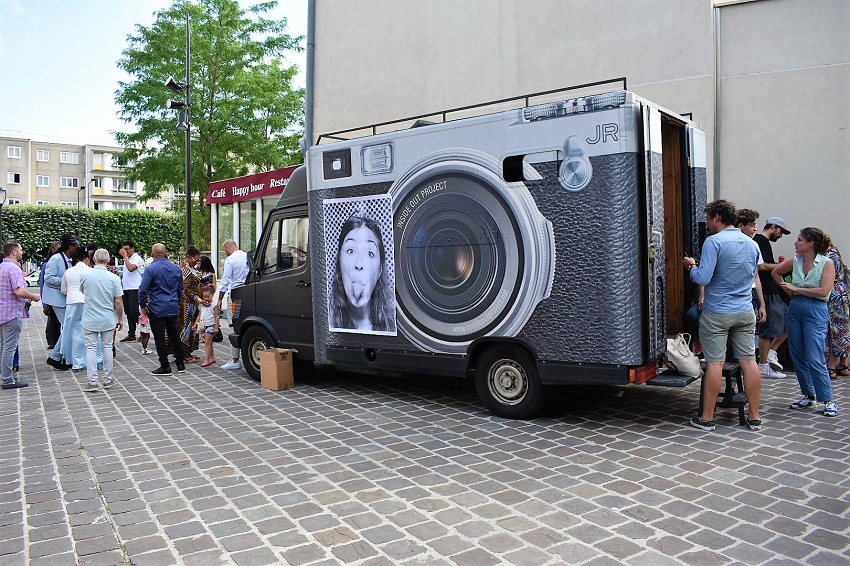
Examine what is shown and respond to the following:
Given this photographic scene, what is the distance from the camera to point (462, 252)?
6.30 metres

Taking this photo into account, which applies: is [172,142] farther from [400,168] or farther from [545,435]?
[545,435]

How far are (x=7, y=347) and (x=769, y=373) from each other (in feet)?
31.7

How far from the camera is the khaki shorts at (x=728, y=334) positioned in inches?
221

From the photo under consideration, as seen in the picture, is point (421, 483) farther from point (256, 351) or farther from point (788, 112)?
point (788, 112)

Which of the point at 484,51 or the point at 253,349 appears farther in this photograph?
the point at 484,51

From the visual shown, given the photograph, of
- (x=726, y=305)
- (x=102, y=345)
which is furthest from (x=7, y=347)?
(x=726, y=305)

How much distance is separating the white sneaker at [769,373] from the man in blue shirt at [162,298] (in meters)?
7.85

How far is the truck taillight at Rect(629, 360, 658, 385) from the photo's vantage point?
17.9ft

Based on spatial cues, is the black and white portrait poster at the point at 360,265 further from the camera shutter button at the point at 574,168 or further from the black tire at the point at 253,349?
the camera shutter button at the point at 574,168

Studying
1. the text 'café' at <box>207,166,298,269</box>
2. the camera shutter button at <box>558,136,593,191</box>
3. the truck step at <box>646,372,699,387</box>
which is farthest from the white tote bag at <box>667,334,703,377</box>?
the text 'café' at <box>207,166,298,269</box>

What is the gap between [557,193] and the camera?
5652 millimetres

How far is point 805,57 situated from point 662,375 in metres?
5.70

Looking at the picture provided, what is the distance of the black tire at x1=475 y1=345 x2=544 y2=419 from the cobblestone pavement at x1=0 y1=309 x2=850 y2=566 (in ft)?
0.50

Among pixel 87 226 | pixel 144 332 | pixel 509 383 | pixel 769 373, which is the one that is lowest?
pixel 769 373
